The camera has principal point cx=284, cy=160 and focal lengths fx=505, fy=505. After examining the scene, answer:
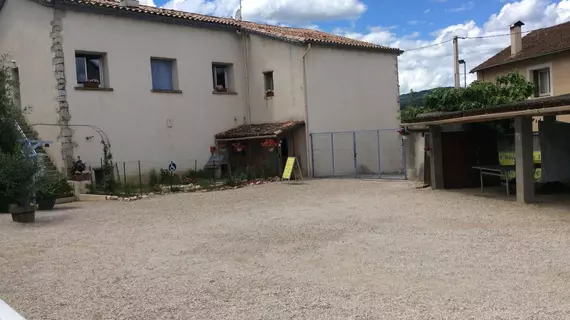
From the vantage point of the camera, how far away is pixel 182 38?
64.9 ft

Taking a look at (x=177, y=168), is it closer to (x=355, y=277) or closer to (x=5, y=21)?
(x=5, y=21)

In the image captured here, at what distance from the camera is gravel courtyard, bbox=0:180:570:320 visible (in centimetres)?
459

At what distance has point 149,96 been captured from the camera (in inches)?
739

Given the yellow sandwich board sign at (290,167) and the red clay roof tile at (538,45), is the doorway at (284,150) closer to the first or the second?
the yellow sandwich board sign at (290,167)

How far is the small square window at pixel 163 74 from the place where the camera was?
19219 millimetres

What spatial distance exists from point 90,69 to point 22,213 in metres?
8.48

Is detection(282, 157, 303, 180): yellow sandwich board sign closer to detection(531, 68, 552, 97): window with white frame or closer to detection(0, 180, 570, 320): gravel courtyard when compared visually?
detection(0, 180, 570, 320): gravel courtyard

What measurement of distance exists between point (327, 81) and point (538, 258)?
48.9ft

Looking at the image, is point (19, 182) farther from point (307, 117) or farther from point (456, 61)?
point (456, 61)

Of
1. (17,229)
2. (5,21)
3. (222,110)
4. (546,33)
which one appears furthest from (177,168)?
(546,33)

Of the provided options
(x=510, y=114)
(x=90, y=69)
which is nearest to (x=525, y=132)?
(x=510, y=114)

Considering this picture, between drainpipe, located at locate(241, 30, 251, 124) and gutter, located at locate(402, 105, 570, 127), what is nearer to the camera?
gutter, located at locate(402, 105, 570, 127)

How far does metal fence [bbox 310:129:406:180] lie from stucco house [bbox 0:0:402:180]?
399mm

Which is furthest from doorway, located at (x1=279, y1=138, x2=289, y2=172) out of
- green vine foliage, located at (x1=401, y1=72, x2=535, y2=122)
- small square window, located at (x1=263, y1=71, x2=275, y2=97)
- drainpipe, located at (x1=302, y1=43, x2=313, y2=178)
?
green vine foliage, located at (x1=401, y1=72, x2=535, y2=122)
